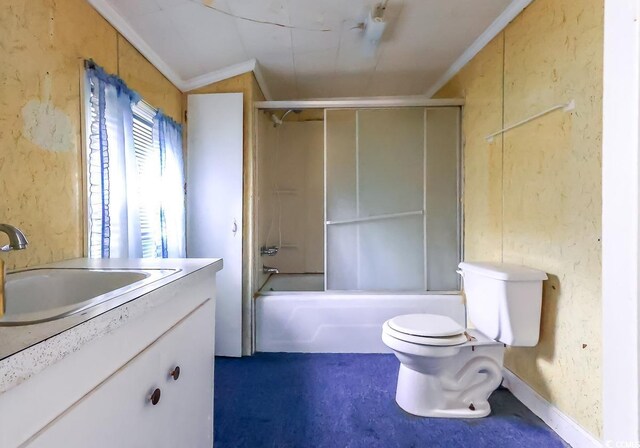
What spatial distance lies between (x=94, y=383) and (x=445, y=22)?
2346mm

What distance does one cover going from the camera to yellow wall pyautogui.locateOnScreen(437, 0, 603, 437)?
1.33 m

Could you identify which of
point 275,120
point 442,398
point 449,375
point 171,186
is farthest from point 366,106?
point 442,398

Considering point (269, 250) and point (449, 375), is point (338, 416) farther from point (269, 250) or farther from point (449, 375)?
point (269, 250)

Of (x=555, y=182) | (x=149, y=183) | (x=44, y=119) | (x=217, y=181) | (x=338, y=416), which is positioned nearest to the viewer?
(x=44, y=119)

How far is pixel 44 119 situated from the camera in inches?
48.9

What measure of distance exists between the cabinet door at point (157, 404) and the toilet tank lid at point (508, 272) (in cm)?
137

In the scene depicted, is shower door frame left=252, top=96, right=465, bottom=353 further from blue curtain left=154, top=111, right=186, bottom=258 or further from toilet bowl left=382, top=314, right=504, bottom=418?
toilet bowl left=382, top=314, right=504, bottom=418

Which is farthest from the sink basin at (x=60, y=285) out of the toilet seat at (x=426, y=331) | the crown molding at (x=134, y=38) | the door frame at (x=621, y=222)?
the crown molding at (x=134, y=38)

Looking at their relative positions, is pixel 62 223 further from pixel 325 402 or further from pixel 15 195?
pixel 325 402

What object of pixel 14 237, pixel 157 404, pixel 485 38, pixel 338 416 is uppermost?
pixel 485 38

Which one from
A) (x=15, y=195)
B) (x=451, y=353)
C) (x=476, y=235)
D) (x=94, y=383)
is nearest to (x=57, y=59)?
(x=15, y=195)

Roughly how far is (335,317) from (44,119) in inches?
79.4

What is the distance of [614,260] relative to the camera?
597 millimetres

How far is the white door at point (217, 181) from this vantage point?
2369mm
